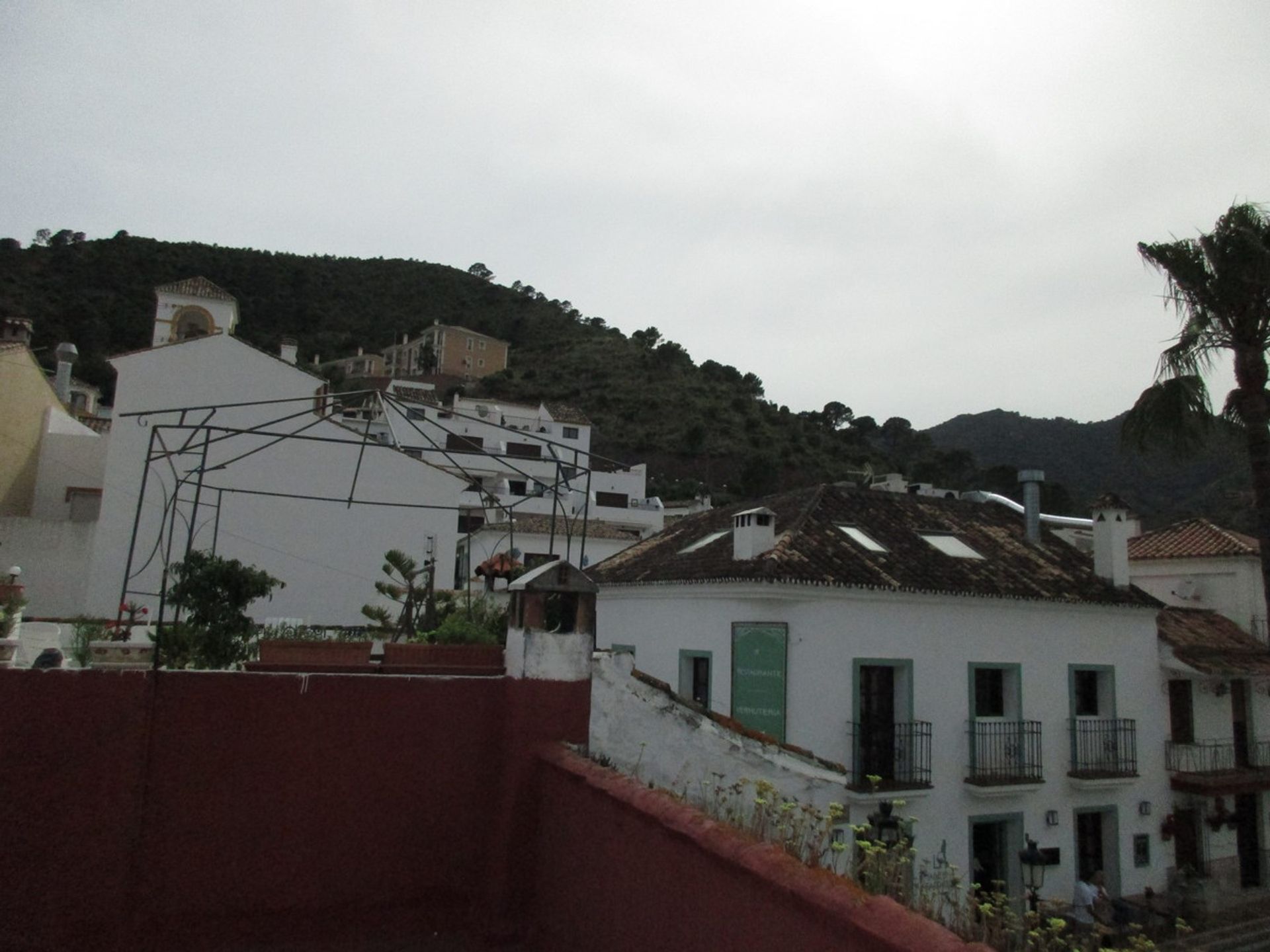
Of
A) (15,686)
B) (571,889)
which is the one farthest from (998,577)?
(15,686)

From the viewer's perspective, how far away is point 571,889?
5.07m

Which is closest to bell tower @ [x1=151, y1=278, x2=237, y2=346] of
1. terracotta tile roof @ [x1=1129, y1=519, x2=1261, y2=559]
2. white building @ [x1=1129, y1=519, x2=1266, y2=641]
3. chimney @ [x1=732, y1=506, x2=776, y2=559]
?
chimney @ [x1=732, y1=506, x2=776, y2=559]

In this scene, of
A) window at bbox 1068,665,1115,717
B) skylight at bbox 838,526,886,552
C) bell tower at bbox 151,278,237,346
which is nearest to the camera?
skylight at bbox 838,526,886,552

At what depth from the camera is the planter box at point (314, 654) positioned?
6742 millimetres

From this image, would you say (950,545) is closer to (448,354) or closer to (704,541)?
(704,541)

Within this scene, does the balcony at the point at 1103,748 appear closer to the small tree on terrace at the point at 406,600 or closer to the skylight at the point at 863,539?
the skylight at the point at 863,539

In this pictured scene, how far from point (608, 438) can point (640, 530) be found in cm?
3439

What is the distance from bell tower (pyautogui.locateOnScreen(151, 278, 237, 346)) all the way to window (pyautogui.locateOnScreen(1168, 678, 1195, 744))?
98.9ft

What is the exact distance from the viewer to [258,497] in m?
18.0

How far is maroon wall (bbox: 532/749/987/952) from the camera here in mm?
2922

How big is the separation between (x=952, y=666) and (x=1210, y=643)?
6.88 m

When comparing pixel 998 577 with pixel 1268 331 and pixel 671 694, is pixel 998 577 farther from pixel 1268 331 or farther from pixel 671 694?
pixel 671 694

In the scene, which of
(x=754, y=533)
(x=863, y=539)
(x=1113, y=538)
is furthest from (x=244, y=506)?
(x=1113, y=538)

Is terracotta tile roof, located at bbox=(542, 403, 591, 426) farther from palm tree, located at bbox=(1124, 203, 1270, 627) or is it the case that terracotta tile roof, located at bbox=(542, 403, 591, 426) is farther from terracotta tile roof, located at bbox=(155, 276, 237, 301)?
palm tree, located at bbox=(1124, 203, 1270, 627)
